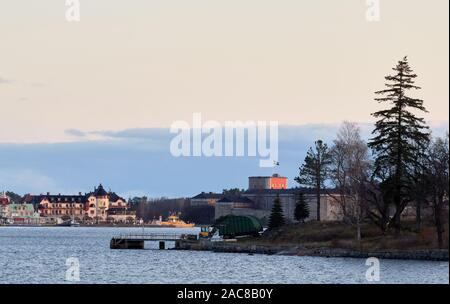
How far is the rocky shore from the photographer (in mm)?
93744

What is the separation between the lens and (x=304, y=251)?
113062 millimetres

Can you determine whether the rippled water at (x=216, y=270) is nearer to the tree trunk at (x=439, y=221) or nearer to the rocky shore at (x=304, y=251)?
the rocky shore at (x=304, y=251)

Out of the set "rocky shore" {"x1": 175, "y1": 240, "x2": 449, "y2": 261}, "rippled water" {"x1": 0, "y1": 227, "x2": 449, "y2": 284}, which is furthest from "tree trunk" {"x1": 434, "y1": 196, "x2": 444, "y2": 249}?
"rippled water" {"x1": 0, "y1": 227, "x2": 449, "y2": 284}

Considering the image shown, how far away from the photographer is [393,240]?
338 ft

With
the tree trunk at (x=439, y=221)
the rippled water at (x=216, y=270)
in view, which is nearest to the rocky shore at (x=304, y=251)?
the tree trunk at (x=439, y=221)

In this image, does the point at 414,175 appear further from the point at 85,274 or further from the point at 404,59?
the point at 85,274

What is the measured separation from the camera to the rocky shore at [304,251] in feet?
308

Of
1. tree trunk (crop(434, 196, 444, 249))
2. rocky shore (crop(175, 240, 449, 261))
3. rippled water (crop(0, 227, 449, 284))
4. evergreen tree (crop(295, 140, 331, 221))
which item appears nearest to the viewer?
rippled water (crop(0, 227, 449, 284))

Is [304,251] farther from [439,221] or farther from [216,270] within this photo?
[439,221]

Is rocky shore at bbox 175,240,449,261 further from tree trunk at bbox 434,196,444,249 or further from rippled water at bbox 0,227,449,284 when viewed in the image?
rippled water at bbox 0,227,449,284

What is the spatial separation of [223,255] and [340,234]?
13.2m

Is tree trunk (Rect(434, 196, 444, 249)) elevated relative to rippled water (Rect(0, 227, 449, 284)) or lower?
elevated

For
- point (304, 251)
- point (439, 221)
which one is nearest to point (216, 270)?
point (439, 221)
